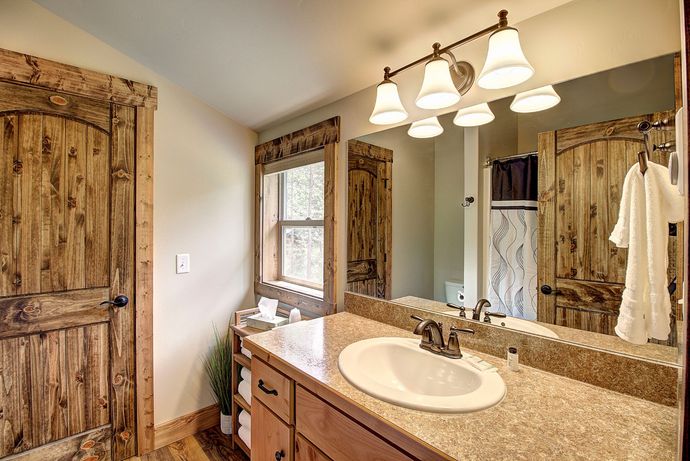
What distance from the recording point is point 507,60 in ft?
3.38

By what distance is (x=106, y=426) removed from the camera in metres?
1.85

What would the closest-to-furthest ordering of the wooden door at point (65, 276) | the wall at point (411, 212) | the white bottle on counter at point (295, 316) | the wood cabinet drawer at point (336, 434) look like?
the wood cabinet drawer at point (336, 434)
the wall at point (411, 212)
the wooden door at point (65, 276)
the white bottle on counter at point (295, 316)

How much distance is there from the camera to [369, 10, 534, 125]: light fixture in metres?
1.04

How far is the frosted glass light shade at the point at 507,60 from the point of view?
1.03 metres

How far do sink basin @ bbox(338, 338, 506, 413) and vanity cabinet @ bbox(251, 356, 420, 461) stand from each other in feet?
0.35

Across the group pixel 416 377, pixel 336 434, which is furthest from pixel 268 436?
pixel 416 377

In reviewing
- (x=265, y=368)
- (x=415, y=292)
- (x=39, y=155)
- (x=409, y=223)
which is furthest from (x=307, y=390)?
(x=39, y=155)

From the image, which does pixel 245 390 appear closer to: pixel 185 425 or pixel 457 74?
pixel 185 425

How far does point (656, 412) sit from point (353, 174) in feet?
4.78

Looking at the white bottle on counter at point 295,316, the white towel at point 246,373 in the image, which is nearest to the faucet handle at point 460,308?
the white bottle on counter at point 295,316

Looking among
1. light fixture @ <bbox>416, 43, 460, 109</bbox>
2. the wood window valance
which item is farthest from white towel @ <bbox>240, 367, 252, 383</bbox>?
light fixture @ <bbox>416, 43, 460, 109</bbox>

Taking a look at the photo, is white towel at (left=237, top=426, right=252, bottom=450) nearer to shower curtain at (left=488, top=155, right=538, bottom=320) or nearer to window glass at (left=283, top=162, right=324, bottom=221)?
window glass at (left=283, top=162, right=324, bottom=221)

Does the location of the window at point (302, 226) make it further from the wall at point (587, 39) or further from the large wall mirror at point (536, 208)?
the wall at point (587, 39)

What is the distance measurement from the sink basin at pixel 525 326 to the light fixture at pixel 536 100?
0.75 m
